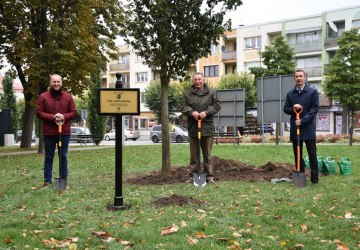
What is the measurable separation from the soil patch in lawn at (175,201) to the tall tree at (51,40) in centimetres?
1233

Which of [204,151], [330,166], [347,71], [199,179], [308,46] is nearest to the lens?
[199,179]

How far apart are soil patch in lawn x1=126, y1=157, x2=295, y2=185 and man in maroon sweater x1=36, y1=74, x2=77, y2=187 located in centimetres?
158

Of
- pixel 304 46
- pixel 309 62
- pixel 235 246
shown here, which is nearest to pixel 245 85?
pixel 309 62

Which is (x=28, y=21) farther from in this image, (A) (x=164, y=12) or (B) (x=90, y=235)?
(B) (x=90, y=235)

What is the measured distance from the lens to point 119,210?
624 cm

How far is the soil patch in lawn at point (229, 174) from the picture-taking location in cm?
900

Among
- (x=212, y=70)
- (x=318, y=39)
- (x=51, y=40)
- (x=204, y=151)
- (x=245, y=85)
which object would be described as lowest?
(x=204, y=151)

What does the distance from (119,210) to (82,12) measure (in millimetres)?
14810

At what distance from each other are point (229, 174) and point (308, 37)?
47296 millimetres

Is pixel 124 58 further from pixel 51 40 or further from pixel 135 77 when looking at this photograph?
pixel 51 40

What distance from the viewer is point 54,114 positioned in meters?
8.14

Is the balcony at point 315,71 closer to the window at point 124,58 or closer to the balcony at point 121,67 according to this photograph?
the balcony at point 121,67

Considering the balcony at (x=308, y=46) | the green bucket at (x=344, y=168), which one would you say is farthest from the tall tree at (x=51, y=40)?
the balcony at (x=308, y=46)

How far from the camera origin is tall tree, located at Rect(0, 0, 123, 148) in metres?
18.2
